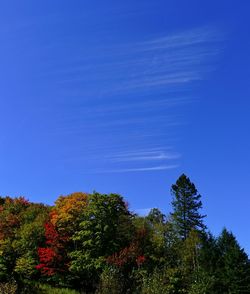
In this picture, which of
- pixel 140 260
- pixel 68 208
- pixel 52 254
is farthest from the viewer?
pixel 68 208

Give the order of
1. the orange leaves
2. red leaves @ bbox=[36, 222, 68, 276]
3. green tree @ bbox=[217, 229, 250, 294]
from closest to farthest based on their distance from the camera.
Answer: red leaves @ bbox=[36, 222, 68, 276], green tree @ bbox=[217, 229, 250, 294], the orange leaves

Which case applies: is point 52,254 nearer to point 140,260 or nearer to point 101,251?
point 101,251

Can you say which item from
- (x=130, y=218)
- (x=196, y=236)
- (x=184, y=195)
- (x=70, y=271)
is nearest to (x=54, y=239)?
(x=70, y=271)

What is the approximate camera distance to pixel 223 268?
61.4 meters

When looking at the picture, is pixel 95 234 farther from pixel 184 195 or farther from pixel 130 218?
pixel 184 195

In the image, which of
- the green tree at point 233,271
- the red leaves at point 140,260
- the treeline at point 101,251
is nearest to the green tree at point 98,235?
the treeline at point 101,251

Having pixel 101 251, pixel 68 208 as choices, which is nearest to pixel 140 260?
pixel 101 251

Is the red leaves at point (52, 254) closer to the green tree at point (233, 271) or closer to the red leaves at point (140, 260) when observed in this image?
the red leaves at point (140, 260)

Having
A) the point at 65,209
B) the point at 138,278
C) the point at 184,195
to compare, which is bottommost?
the point at 138,278

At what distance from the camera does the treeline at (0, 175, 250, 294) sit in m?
53.8

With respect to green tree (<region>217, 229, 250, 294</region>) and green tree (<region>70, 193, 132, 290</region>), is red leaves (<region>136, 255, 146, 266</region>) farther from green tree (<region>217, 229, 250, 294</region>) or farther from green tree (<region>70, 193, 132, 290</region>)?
green tree (<region>217, 229, 250, 294</region>)

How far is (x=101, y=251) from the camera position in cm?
5575

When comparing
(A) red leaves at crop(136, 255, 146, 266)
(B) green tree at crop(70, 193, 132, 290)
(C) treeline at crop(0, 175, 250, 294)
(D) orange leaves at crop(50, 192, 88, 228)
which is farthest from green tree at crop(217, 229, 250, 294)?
(D) orange leaves at crop(50, 192, 88, 228)

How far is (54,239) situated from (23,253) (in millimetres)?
5371
